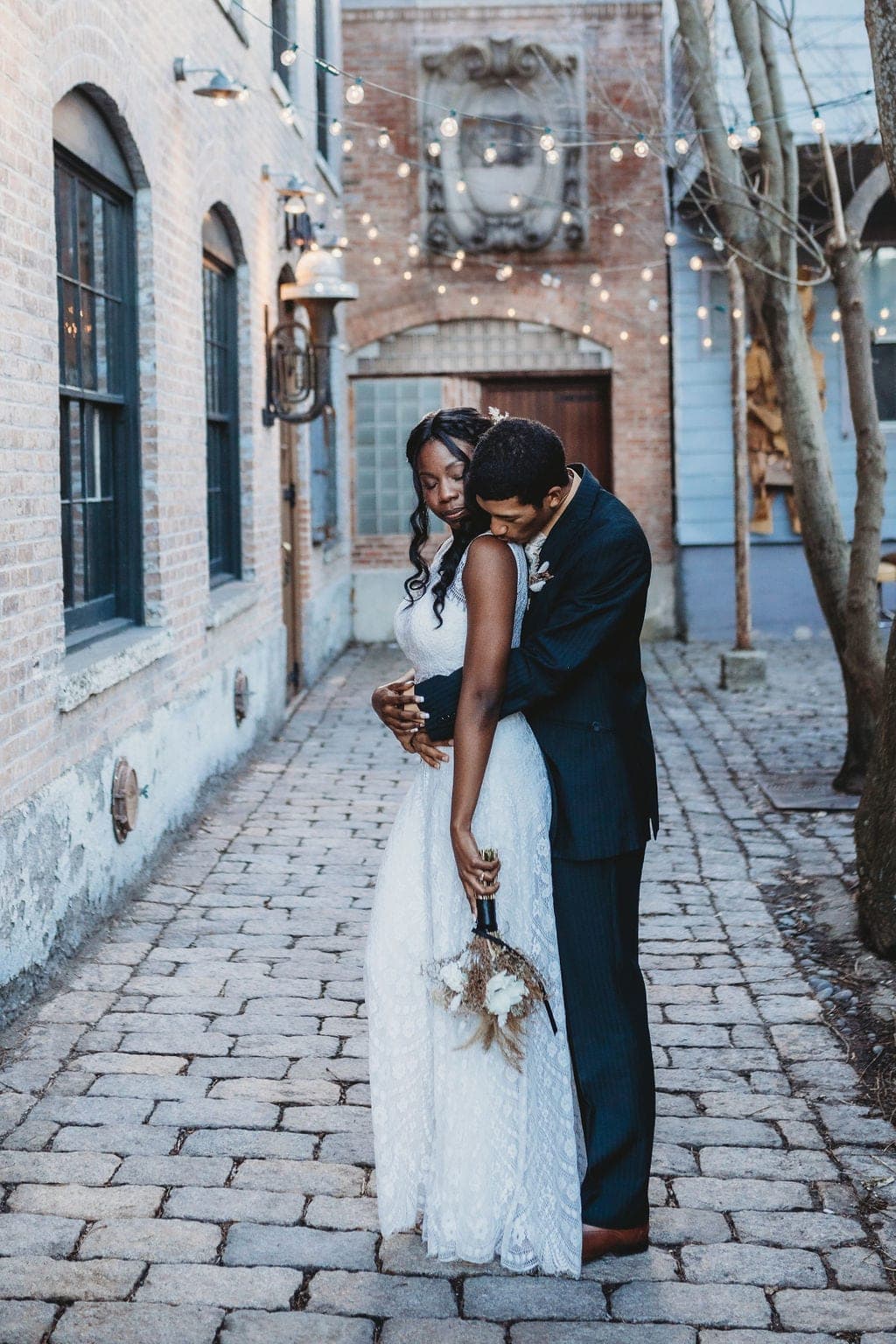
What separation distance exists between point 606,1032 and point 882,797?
2.41 meters

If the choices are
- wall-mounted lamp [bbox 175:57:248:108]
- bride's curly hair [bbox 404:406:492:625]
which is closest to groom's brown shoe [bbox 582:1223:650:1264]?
bride's curly hair [bbox 404:406:492:625]

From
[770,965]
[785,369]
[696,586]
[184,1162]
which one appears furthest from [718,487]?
[184,1162]

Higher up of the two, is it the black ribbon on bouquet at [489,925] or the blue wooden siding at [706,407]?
the blue wooden siding at [706,407]

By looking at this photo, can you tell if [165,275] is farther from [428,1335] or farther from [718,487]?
[718,487]

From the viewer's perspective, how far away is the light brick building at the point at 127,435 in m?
5.47

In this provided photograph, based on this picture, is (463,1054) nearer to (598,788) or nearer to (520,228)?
(598,788)

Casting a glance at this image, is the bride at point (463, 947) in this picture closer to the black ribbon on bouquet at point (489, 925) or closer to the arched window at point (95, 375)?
the black ribbon on bouquet at point (489, 925)

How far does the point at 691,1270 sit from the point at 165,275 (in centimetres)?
573

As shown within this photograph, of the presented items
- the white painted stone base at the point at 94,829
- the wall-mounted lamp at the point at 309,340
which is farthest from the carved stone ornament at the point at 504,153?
the white painted stone base at the point at 94,829

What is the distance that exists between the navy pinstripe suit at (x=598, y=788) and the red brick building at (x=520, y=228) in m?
12.7

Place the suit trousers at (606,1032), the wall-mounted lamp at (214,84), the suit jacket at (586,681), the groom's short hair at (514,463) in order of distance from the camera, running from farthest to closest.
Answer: the wall-mounted lamp at (214,84) → the suit trousers at (606,1032) → the suit jacket at (586,681) → the groom's short hair at (514,463)

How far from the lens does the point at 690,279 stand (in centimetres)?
1588

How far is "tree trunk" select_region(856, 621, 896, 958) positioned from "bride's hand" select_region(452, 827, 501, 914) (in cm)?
250

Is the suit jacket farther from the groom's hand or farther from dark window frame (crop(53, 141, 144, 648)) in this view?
dark window frame (crop(53, 141, 144, 648))
